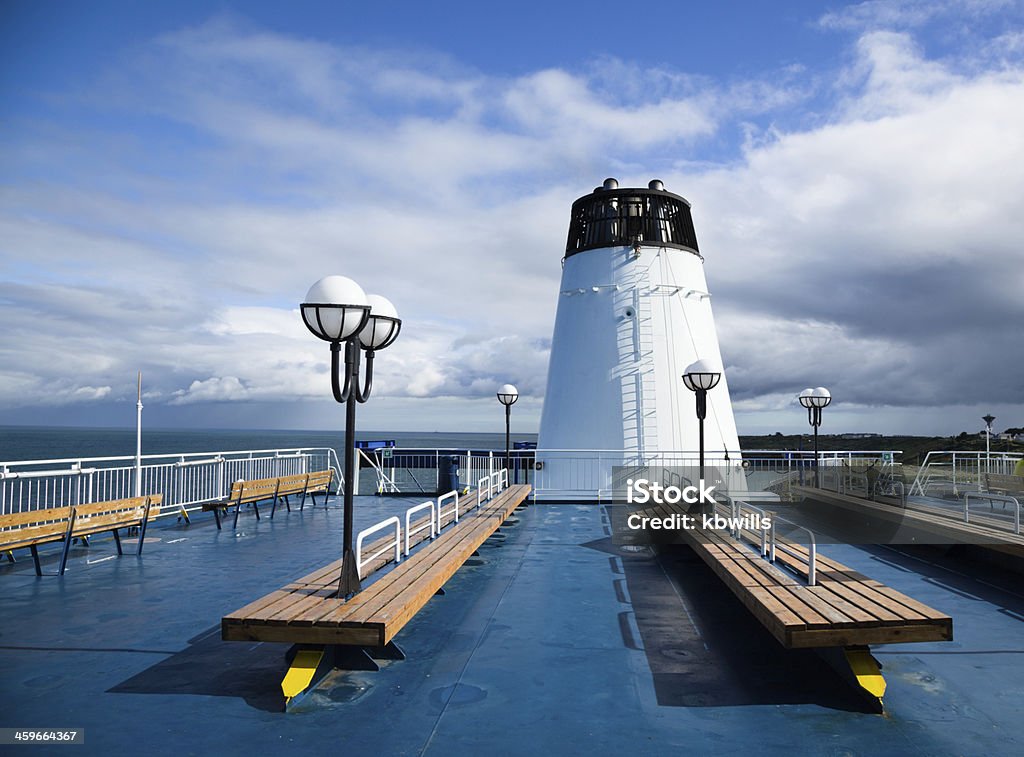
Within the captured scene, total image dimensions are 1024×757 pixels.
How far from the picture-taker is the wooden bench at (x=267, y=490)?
12.6 metres

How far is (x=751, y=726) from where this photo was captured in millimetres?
4273

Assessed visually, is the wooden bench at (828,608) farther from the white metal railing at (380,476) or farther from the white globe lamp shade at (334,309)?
the white metal railing at (380,476)

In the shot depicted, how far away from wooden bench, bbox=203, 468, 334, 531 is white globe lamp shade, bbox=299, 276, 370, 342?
7741 millimetres

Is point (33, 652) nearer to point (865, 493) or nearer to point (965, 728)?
point (965, 728)

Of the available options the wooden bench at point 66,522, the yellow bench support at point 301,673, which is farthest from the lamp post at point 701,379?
the wooden bench at point 66,522

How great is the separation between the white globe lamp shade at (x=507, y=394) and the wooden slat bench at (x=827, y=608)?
1121 cm

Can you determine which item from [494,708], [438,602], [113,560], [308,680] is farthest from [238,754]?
[113,560]

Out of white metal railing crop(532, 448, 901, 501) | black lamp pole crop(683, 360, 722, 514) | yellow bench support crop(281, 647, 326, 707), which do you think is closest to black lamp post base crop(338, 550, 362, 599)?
yellow bench support crop(281, 647, 326, 707)

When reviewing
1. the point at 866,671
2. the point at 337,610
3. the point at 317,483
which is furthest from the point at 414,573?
the point at 317,483

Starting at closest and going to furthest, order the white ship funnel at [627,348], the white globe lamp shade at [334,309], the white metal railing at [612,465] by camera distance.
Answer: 1. the white globe lamp shade at [334,309]
2. the white metal railing at [612,465]
3. the white ship funnel at [627,348]

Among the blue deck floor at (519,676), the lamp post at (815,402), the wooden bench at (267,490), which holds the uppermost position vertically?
the lamp post at (815,402)

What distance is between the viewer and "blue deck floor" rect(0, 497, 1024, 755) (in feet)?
13.5

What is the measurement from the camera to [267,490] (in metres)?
14.1

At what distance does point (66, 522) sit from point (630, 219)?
15226 millimetres
